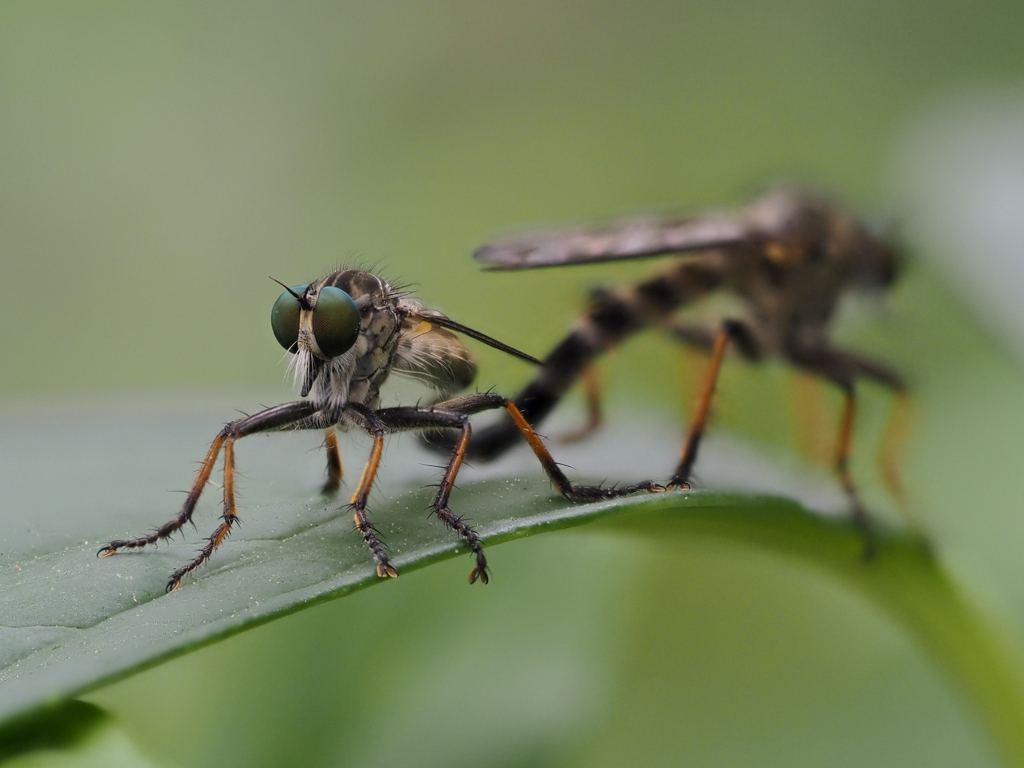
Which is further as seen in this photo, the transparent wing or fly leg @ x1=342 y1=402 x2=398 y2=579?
the transparent wing

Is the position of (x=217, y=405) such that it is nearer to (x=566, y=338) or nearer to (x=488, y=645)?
(x=566, y=338)

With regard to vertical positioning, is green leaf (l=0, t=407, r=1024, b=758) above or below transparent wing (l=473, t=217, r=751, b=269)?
below

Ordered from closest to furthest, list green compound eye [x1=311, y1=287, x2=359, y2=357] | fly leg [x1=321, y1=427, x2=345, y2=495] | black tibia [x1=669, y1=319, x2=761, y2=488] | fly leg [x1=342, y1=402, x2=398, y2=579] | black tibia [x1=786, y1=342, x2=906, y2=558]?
fly leg [x1=342, y1=402, x2=398, y2=579], green compound eye [x1=311, y1=287, x2=359, y2=357], fly leg [x1=321, y1=427, x2=345, y2=495], black tibia [x1=669, y1=319, x2=761, y2=488], black tibia [x1=786, y1=342, x2=906, y2=558]

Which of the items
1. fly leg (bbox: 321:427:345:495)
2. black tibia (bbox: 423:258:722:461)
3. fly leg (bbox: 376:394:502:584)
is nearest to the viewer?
fly leg (bbox: 376:394:502:584)

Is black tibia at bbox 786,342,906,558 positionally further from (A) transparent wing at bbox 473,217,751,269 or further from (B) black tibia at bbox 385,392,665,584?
(B) black tibia at bbox 385,392,665,584

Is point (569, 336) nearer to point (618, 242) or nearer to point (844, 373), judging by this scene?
point (618, 242)

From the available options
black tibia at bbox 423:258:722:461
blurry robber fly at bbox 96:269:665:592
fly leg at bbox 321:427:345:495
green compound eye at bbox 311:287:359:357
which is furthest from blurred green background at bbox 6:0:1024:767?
green compound eye at bbox 311:287:359:357
